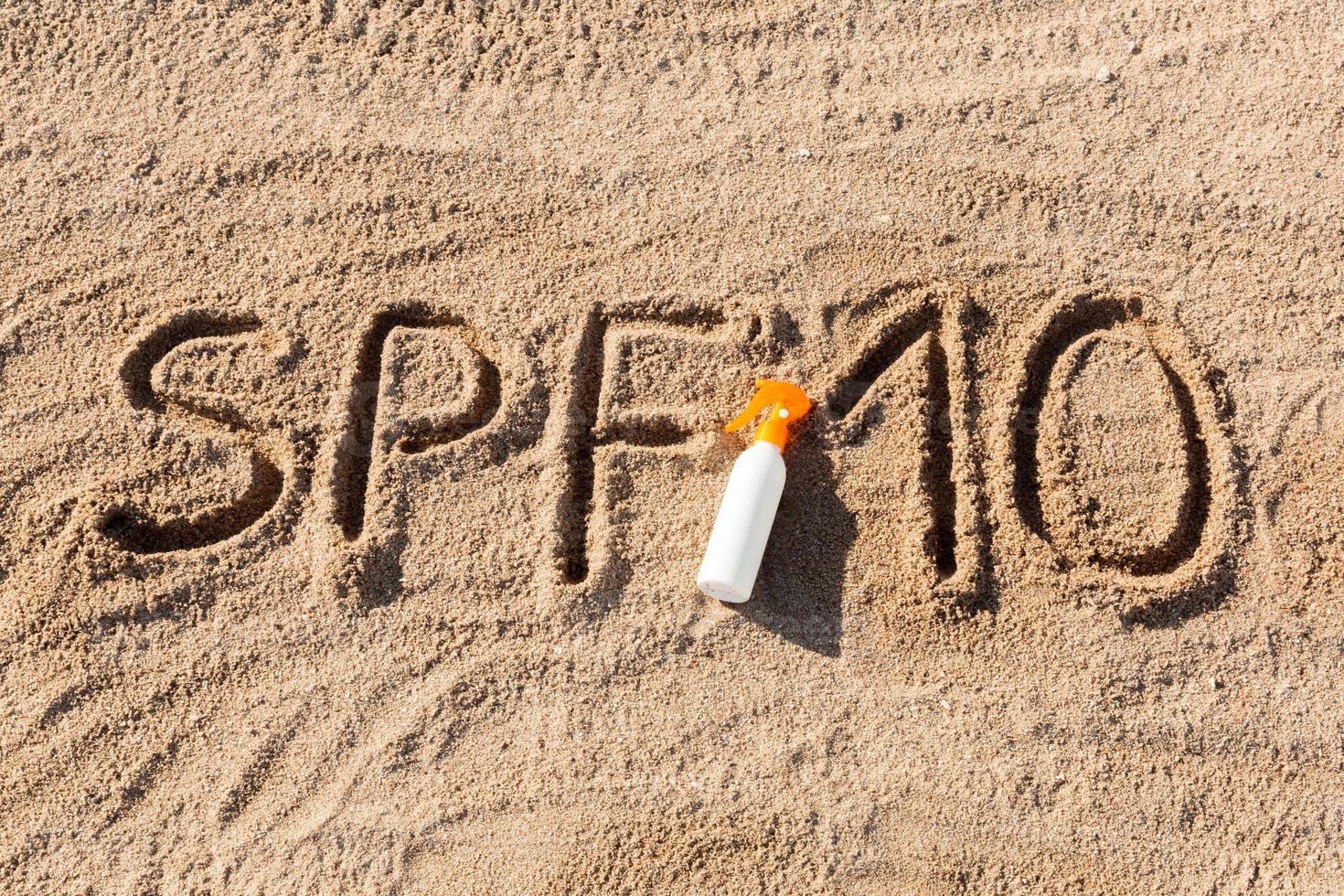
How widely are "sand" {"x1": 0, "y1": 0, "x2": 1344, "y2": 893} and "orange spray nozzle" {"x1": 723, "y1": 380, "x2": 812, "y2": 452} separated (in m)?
0.08

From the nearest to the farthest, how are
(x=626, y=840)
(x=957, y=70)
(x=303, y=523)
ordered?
(x=626, y=840), (x=303, y=523), (x=957, y=70)

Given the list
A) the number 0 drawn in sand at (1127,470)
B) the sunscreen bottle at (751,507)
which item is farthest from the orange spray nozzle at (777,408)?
→ the number 0 drawn in sand at (1127,470)

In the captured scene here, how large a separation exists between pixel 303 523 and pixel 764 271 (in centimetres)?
114

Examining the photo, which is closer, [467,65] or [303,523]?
[303,523]

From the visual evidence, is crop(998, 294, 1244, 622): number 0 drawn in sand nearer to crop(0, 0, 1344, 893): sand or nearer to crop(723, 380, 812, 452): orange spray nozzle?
crop(0, 0, 1344, 893): sand

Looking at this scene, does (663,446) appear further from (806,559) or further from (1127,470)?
(1127,470)

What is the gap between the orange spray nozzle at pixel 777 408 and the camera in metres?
2.00

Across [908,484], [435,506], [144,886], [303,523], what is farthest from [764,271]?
[144,886]

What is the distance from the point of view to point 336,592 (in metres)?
2.03

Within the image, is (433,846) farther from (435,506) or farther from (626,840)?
(435,506)

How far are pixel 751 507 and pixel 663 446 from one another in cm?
26

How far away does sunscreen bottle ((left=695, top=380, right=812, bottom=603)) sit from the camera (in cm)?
194

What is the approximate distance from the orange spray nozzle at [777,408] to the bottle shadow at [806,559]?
3.2 inches

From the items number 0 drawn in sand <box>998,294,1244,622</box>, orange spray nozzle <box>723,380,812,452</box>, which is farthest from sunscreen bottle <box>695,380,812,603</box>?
number 0 drawn in sand <box>998,294,1244,622</box>
